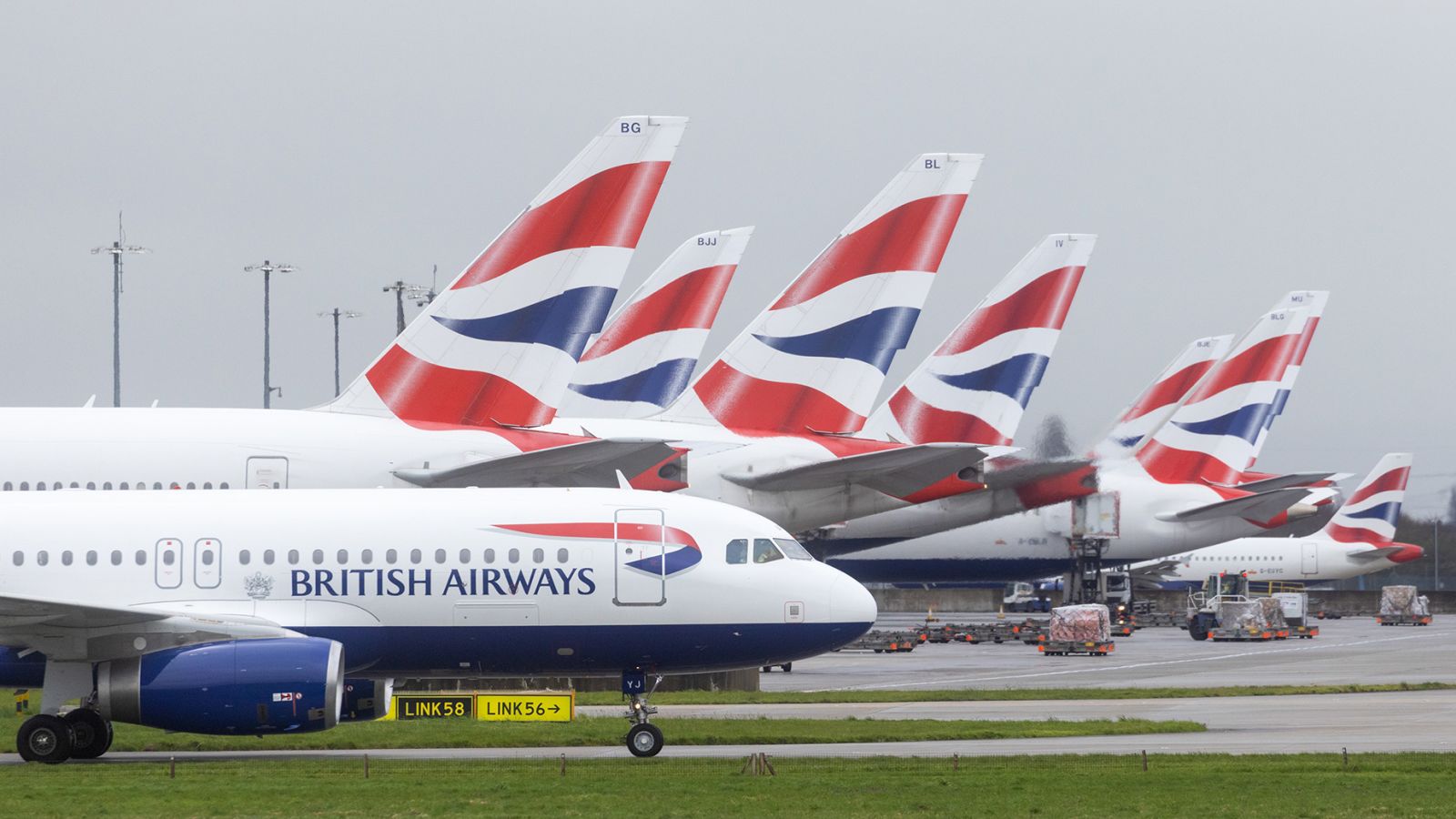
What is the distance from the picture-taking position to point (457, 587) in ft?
86.5

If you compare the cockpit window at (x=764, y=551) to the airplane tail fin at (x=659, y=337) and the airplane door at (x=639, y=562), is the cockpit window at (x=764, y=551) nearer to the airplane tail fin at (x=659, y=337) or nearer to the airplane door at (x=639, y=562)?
the airplane door at (x=639, y=562)

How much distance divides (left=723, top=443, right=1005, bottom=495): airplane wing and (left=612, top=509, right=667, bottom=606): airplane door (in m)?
14.6

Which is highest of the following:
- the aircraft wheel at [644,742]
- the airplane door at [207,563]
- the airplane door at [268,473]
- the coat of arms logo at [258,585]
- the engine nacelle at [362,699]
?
the airplane door at [268,473]

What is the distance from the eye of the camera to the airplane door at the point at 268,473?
107 feet

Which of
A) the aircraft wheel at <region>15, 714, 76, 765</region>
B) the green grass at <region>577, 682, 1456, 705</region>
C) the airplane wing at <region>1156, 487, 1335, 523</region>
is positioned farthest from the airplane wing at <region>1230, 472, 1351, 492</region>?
the aircraft wheel at <region>15, 714, 76, 765</region>

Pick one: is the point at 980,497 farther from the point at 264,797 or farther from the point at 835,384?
the point at 264,797

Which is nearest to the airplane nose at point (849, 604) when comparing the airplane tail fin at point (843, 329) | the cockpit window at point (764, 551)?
the cockpit window at point (764, 551)

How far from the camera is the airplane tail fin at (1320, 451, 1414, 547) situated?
11600cm

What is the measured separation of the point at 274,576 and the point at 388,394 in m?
8.56

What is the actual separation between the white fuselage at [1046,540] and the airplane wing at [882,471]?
128 feet

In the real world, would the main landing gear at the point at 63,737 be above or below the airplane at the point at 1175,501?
below

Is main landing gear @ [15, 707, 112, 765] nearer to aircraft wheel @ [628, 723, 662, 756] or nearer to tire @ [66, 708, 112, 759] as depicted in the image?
tire @ [66, 708, 112, 759]

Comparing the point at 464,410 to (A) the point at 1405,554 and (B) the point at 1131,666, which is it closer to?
(B) the point at 1131,666

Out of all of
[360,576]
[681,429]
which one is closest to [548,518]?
[360,576]
